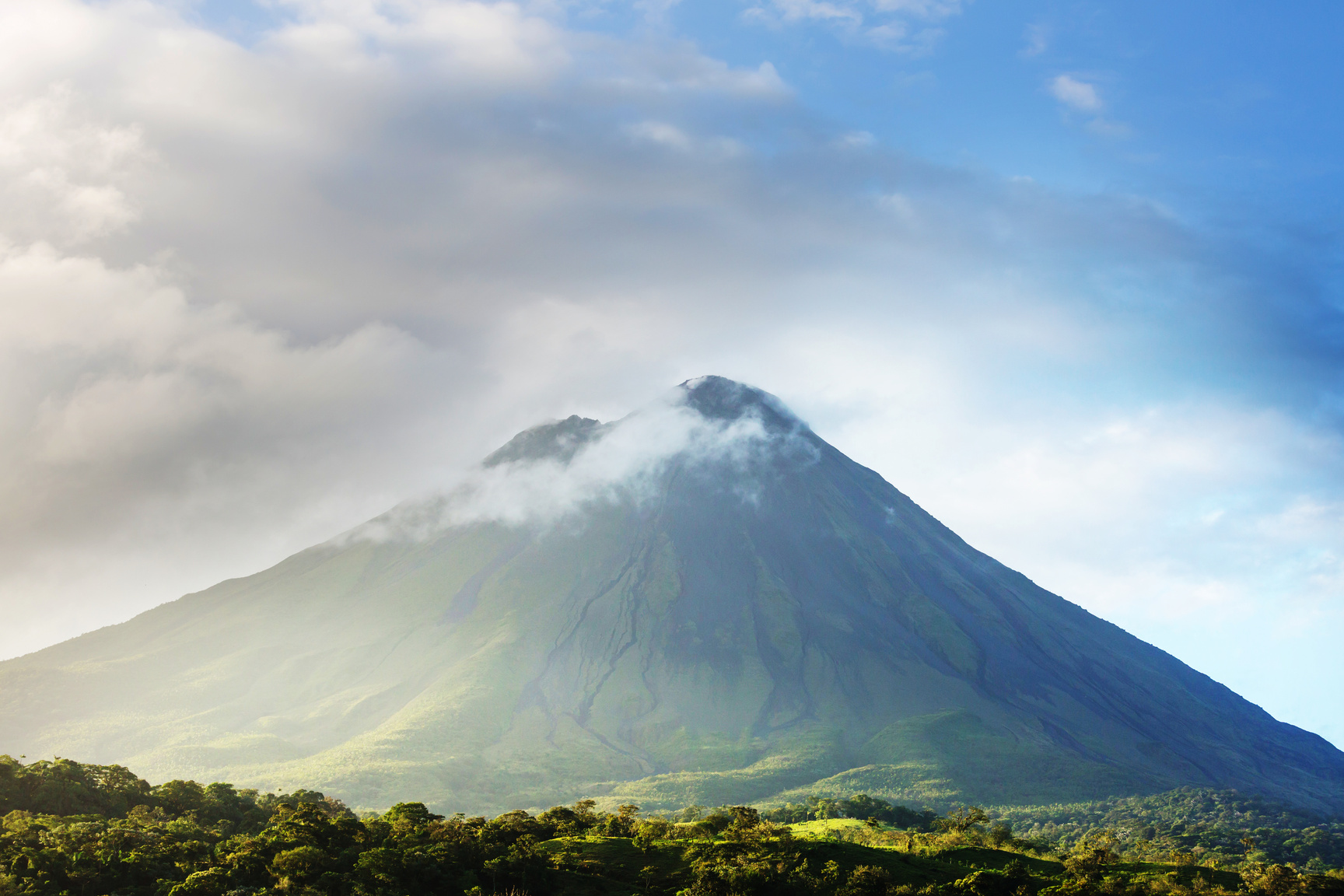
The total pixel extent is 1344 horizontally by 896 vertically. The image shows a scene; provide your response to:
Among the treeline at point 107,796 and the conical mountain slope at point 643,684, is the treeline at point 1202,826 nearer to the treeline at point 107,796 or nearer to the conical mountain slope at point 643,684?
the conical mountain slope at point 643,684

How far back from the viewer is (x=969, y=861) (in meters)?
42.6

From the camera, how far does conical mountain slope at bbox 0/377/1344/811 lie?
12044 cm

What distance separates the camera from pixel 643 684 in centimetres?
14862

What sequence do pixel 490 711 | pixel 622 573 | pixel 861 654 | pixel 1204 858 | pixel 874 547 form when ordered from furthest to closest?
pixel 874 547
pixel 622 573
pixel 861 654
pixel 490 711
pixel 1204 858

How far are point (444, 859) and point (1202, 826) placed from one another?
97054 mm

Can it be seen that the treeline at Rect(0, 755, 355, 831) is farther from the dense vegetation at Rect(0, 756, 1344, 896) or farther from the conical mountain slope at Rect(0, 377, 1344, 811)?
the conical mountain slope at Rect(0, 377, 1344, 811)

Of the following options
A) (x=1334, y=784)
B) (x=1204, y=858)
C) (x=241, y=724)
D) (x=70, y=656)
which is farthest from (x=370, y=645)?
(x=1334, y=784)

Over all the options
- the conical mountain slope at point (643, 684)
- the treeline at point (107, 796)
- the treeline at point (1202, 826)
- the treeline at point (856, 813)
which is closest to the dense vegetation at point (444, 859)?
the treeline at point (107, 796)

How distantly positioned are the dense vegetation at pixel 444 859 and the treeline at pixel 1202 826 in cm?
3896

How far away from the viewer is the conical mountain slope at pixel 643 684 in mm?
120438

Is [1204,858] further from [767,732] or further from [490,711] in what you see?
[490,711]

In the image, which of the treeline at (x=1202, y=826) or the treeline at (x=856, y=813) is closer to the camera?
the treeline at (x=856, y=813)

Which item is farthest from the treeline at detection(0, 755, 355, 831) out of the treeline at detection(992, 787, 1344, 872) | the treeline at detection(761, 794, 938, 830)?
the treeline at detection(992, 787, 1344, 872)

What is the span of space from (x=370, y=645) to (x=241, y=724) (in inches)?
1083
